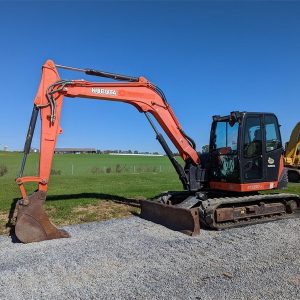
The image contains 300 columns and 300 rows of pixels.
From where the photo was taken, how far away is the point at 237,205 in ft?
33.2

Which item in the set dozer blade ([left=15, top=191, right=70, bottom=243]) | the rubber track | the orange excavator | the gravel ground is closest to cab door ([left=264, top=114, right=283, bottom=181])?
the orange excavator

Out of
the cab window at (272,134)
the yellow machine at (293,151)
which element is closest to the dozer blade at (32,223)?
the cab window at (272,134)

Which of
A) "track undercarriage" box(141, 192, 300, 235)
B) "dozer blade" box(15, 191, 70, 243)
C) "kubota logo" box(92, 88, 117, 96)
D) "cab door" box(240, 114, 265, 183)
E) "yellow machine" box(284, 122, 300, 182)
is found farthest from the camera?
"yellow machine" box(284, 122, 300, 182)

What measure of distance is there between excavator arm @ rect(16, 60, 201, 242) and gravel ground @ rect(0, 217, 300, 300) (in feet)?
1.71

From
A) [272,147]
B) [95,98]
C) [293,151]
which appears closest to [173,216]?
[272,147]

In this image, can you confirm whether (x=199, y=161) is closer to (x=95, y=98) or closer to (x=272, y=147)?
(x=272, y=147)

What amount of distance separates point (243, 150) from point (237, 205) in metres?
1.39

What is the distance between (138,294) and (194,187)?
5509 millimetres

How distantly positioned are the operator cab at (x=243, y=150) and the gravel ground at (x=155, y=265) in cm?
149

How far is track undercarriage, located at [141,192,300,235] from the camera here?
30.1 feet

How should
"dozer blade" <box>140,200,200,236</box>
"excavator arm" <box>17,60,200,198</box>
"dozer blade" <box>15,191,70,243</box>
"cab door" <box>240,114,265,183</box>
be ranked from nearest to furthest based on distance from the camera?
"dozer blade" <box>15,191,70,243</box>
"excavator arm" <box>17,60,200,198</box>
"dozer blade" <box>140,200,200,236</box>
"cab door" <box>240,114,265,183</box>

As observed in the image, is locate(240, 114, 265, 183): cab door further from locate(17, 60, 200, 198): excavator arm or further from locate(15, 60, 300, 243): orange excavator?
locate(17, 60, 200, 198): excavator arm

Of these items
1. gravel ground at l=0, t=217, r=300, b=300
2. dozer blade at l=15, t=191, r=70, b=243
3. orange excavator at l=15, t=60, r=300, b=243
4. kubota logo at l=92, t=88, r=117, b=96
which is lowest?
gravel ground at l=0, t=217, r=300, b=300

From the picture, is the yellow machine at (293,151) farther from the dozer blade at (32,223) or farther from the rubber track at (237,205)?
the dozer blade at (32,223)
